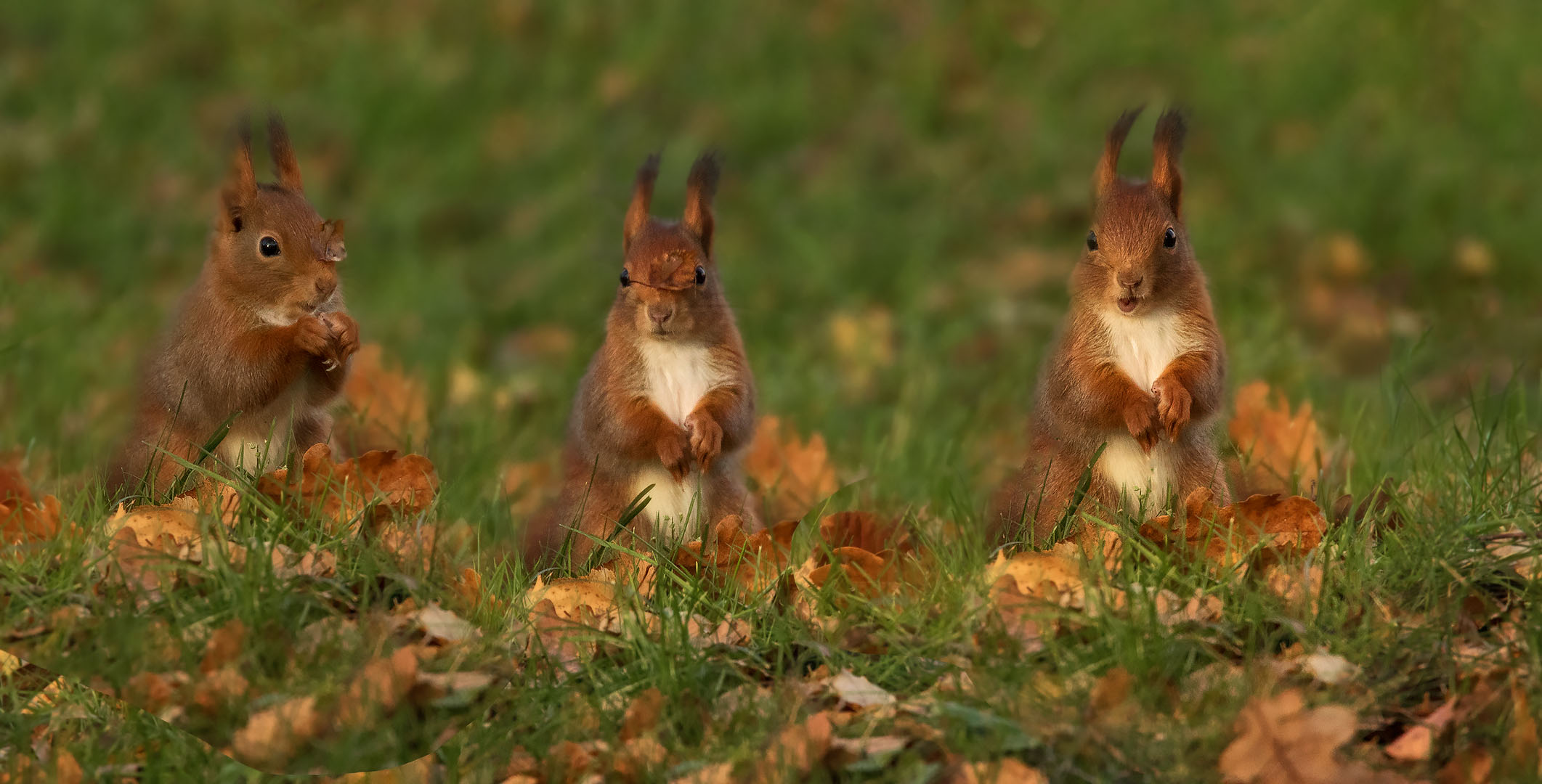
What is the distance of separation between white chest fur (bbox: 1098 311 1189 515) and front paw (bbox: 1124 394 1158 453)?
0.17 feet

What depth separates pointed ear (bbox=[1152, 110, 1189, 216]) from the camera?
3273 mm

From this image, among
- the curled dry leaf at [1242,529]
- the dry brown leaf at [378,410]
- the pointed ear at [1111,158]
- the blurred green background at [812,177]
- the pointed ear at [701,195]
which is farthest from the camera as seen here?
the blurred green background at [812,177]

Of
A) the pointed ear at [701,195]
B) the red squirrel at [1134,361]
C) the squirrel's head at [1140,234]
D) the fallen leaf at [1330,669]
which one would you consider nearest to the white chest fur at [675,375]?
the pointed ear at [701,195]

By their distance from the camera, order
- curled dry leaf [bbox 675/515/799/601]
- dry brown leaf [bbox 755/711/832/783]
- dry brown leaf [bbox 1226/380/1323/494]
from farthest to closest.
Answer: dry brown leaf [bbox 1226/380/1323/494] < curled dry leaf [bbox 675/515/799/601] < dry brown leaf [bbox 755/711/832/783]

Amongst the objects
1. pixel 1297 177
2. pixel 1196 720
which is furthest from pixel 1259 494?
pixel 1297 177

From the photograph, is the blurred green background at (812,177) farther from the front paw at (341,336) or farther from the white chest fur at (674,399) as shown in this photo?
the front paw at (341,336)

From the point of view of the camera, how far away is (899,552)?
12.4 ft

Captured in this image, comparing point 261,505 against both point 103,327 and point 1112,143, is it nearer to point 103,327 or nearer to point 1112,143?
point 1112,143

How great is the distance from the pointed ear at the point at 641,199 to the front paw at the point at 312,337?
26.1 inches

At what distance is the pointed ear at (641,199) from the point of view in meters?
3.52

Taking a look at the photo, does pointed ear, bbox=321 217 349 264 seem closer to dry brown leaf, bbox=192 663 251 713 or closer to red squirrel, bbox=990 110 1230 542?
dry brown leaf, bbox=192 663 251 713

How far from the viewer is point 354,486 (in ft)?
11.7

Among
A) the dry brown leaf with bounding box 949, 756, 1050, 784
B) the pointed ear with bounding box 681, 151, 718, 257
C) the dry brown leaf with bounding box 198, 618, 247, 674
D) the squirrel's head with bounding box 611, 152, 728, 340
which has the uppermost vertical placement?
the pointed ear with bounding box 681, 151, 718, 257

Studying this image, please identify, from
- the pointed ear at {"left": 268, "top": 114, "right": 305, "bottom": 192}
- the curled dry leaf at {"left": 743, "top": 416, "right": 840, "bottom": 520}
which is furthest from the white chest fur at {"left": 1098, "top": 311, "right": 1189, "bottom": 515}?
the pointed ear at {"left": 268, "top": 114, "right": 305, "bottom": 192}
